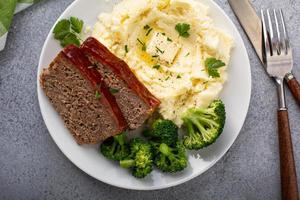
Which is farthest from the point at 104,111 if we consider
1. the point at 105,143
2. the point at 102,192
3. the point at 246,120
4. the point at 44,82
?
the point at 246,120

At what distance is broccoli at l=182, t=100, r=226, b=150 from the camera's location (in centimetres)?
392

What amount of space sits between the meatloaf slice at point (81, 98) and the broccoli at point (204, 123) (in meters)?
0.65

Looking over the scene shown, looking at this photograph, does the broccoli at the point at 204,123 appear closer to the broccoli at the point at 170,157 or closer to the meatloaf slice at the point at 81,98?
the broccoli at the point at 170,157

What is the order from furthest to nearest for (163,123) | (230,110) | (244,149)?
(244,149) → (230,110) → (163,123)

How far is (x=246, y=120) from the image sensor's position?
14.8ft

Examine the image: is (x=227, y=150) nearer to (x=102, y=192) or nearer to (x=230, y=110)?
(x=230, y=110)

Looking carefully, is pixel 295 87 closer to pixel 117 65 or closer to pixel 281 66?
pixel 281 66

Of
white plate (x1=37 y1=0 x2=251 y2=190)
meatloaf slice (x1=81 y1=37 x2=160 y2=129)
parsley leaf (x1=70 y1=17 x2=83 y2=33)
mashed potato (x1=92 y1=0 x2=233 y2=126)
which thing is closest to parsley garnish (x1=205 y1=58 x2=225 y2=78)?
mashed potato (x1=92 y1=0 x2=233 y2=126)

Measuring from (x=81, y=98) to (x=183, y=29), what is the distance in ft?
4.00

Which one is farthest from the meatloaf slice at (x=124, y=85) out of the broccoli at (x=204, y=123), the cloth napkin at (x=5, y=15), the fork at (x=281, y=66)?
the fork at (x=281, y=66)

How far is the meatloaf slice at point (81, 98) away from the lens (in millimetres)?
3898

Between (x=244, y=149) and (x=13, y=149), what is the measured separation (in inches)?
99.8

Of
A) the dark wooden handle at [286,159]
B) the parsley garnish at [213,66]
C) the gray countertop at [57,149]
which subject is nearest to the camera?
the parsley garnish at [213,66]

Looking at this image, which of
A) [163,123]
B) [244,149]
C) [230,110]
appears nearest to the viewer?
[163,123]
